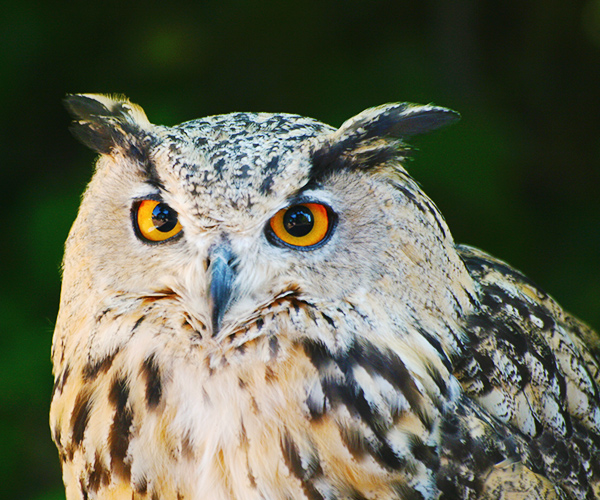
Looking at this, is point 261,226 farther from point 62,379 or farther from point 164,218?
point 62,379

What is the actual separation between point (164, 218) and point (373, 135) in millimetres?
398

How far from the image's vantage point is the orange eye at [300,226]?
3.56 ft

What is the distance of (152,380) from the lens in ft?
3.72

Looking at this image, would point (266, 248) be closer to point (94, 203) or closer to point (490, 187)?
point (94, 203)

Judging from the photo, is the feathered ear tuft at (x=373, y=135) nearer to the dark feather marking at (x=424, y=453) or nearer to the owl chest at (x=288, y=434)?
the owl chest at (x=288, y=434)

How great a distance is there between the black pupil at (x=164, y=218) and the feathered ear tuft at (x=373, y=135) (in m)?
0.25

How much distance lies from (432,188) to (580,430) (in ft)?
3.43

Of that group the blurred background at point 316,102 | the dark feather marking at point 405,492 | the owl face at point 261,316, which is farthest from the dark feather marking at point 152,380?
the blurred background at point 316,102

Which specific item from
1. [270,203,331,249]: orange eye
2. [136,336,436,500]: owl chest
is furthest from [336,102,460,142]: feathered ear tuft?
[136,336,436,500]: owl chest

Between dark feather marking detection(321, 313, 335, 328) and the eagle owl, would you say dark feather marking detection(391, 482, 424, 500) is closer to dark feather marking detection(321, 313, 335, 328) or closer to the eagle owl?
the eagle owl

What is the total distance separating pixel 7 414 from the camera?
2100mm

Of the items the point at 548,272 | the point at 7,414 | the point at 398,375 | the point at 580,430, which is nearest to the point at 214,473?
the point at 398,375

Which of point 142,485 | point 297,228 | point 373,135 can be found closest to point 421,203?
point 373,135

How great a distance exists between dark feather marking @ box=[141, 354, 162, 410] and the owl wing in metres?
0.53
